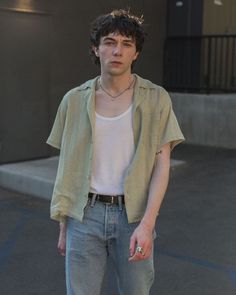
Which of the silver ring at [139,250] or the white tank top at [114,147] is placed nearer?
the silver ring at [139,250]

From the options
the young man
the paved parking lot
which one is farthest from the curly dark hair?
the paved parking lot

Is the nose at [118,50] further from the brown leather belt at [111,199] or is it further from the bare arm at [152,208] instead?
the brown leather belt at [111,199]

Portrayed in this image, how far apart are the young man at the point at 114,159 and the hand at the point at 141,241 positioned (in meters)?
0.06

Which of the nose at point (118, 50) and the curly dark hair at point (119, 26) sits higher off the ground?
the curly dark hair at point (119, 26)

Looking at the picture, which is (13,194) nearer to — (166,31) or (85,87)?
(85,87)

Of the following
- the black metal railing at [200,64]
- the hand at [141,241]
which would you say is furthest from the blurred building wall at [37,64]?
the hand at [141,241]

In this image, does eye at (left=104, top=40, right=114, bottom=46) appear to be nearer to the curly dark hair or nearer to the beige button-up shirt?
the curly dark hair

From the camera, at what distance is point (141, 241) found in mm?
2461

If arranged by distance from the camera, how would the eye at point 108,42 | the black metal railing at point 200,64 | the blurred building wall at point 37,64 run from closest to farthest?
the eye at point 108,42 → the blurred building wall at point 37,64 → the black metal railing at point 200,64

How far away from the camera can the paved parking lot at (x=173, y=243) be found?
4383 millimetres

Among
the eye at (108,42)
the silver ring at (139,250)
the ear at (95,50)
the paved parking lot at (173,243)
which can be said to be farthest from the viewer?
the paved parking lot at (173,243)

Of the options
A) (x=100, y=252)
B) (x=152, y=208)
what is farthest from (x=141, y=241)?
(x=100, y=252)

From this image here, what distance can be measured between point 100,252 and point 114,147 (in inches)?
19.8

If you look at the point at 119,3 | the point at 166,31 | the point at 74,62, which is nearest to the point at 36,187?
the point at 74,62
